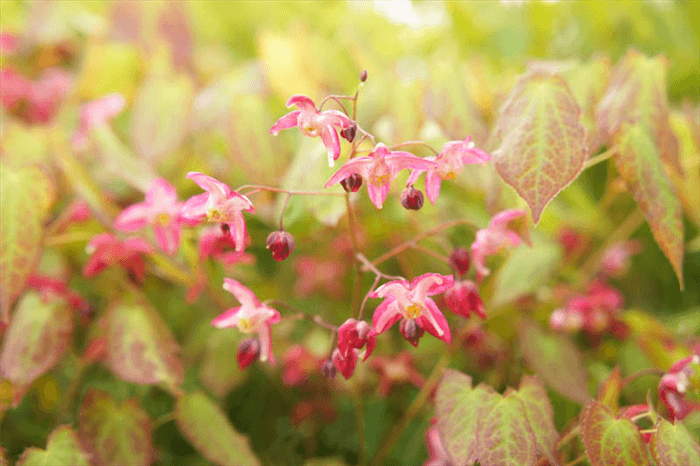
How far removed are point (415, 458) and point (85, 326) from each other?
637mm

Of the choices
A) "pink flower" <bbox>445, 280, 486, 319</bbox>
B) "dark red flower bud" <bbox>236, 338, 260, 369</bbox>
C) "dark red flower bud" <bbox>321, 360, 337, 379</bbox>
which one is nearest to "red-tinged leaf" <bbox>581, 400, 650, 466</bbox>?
"pink flower" <bbox>445, 280, 486, 319</bbox>

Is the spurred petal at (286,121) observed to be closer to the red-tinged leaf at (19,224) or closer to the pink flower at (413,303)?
the pink flower at (413,303)

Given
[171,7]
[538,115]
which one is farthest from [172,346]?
[171,7]

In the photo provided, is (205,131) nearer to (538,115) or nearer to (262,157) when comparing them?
(262,157)

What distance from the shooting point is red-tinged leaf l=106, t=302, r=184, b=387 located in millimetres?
715

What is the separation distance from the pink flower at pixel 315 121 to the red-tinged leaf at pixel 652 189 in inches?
15.0

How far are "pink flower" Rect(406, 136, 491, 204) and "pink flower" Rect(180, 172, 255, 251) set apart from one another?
20cm

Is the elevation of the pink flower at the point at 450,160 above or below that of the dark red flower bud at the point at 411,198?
above

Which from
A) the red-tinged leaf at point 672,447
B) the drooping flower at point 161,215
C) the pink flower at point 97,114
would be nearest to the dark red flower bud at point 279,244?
the drooping flower at point 161,215

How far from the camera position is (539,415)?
62 centimetres

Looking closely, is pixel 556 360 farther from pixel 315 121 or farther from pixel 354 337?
pixel 315 121

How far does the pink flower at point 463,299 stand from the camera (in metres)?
0.64

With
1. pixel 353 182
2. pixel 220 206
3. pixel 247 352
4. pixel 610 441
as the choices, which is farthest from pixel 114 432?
pixel 610 441

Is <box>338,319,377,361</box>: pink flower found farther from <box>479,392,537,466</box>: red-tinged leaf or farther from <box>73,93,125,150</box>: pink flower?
<box>73,93,125,150</box>: pink flower
